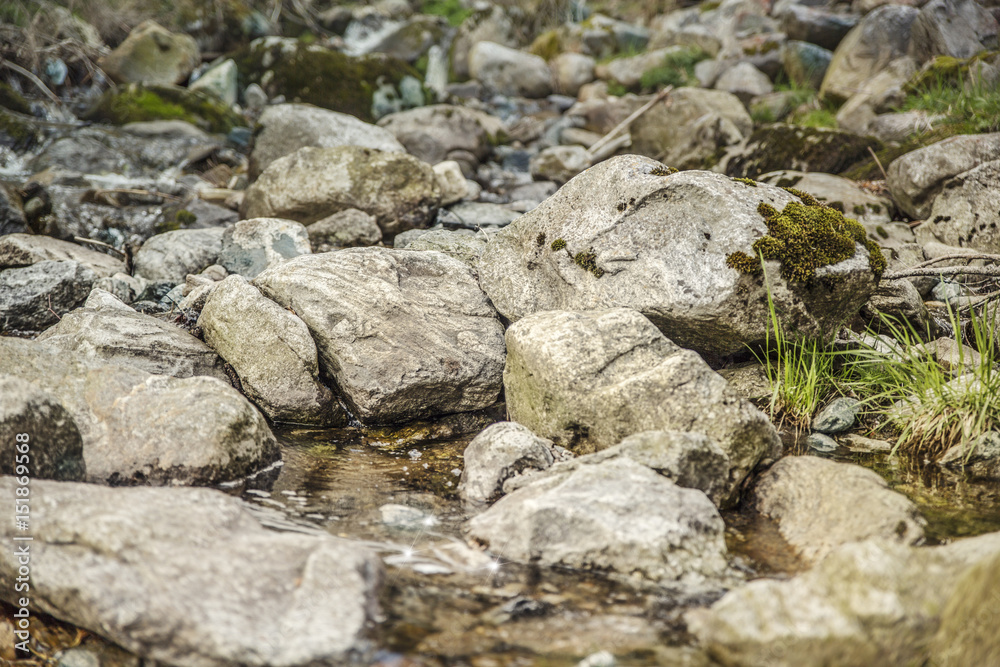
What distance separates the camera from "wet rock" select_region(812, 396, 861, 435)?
539cm

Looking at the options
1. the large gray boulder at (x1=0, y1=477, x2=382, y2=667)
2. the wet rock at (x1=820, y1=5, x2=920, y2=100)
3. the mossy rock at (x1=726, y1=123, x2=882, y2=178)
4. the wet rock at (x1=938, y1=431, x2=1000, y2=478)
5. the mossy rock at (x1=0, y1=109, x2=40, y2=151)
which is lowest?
Answer: the wet rock at (x1=938, y1=431, x2=1000, y2=478)

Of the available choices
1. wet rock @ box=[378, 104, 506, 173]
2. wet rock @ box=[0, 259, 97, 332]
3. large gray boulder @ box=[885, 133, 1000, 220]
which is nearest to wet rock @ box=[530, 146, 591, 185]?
wet rock @ box=[378, 104, 506, 173]

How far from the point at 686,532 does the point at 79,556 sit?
316 centimetres

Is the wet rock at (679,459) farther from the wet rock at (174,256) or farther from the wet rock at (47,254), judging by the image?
the wet rock at (47,254)

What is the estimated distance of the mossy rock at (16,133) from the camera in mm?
12672

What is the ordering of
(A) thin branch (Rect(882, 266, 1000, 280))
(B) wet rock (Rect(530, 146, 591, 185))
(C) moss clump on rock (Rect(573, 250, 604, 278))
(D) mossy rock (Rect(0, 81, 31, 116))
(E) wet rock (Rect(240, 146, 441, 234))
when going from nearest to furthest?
(C) moss clump on rock (Rect(573, 250, 604, 278)), (A) thin branch (Rect(882, 266, 1000, 280)), (E) wet rock (Rect(240, 146, 441, 234)), (B) wet rock (Rect(530, 146, 591, 185)), (D) mossy rock (Rect(0, 81, 31, 116))

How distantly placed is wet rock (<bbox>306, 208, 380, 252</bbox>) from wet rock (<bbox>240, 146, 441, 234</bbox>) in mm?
338

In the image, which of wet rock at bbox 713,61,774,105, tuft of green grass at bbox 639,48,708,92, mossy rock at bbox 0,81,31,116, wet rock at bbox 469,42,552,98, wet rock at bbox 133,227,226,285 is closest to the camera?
wet rock at bbox 133,227,226,285

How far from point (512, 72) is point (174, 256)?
14.3 metres

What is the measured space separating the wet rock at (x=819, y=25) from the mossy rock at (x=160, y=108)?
14997 mm

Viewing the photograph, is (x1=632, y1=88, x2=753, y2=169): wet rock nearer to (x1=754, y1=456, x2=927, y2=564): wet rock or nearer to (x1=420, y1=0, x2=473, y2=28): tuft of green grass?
(x1=754, y1=456, x2=927, y2=564): wet rock

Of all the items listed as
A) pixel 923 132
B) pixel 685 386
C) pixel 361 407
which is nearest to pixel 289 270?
pixel 361 407

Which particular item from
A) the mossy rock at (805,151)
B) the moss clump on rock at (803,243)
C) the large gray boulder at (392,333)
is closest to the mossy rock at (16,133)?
the large gray boulder at (392,333)

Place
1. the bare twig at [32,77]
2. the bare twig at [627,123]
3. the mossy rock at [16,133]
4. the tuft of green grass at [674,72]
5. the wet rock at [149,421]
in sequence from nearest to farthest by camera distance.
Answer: the wet rock at [149,421]
the mossy rock at [16,133]
the bare twig at [627,123]
the bare twig at [32,77]
the tuft of green grass at [674,72]
